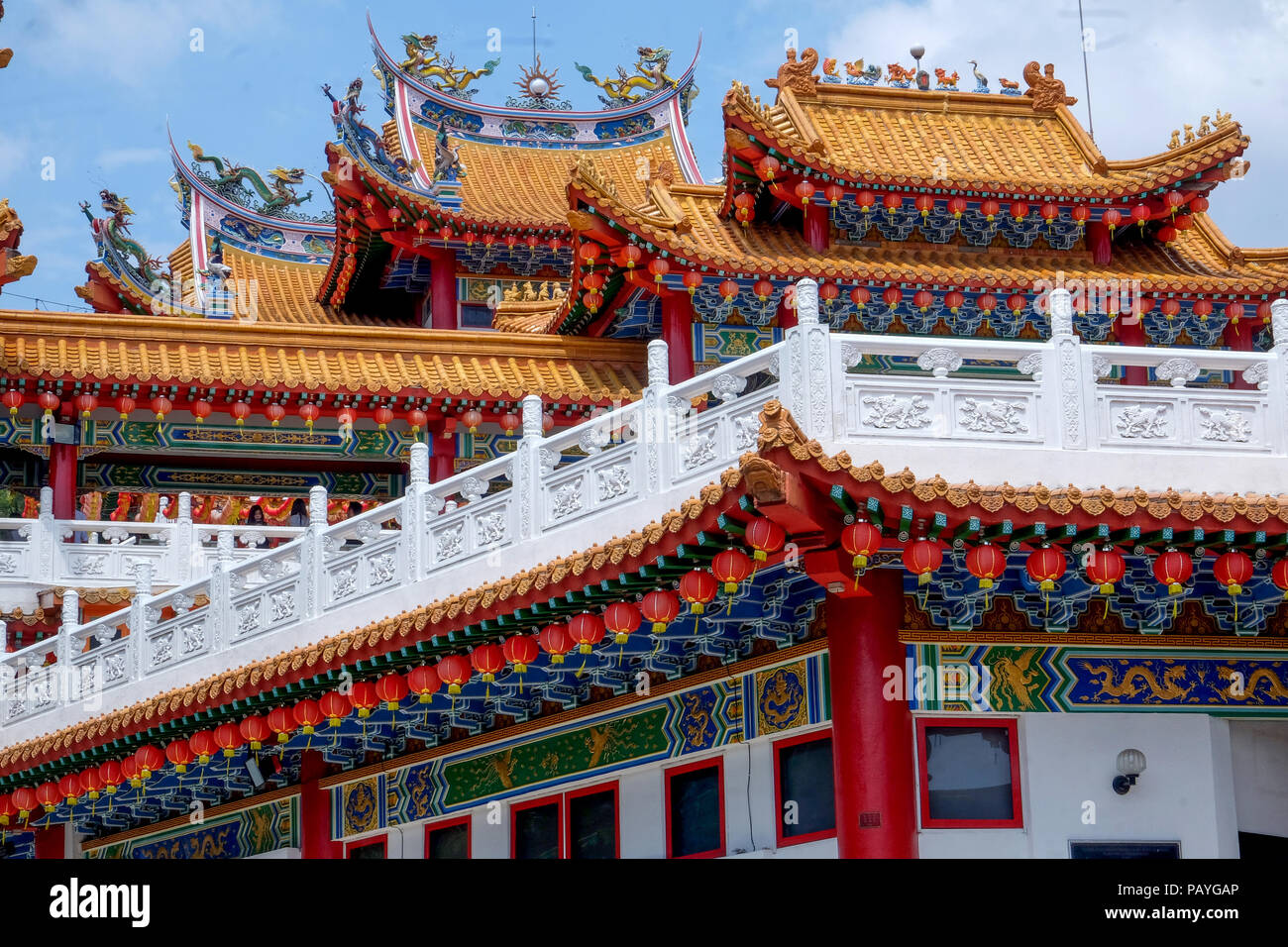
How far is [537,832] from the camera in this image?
1542cm

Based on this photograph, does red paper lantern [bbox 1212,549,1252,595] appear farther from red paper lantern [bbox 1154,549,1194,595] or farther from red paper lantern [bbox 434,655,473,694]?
red paper lantern [bbox 434,655,473,694]

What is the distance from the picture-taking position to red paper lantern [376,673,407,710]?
564 inches

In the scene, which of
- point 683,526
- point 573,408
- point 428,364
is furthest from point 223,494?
point 683,526

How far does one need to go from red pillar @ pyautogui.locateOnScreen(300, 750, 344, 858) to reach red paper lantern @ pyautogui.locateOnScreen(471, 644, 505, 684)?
164 inches

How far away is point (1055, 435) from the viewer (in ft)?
40.3

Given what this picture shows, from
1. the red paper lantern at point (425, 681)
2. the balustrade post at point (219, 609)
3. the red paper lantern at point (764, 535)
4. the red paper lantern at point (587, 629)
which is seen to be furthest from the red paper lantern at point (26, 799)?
the red paper lantern at point (764, 535)

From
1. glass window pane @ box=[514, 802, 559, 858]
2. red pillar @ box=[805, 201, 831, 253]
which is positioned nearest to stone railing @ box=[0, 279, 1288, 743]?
glass window pane @ box=[514, 802, 559, 858]

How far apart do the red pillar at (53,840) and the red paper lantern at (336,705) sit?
21.5 feet

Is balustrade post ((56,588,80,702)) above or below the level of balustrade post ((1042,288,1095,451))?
below

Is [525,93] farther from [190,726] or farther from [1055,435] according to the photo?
[1055,435]

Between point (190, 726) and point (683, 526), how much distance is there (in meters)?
5.99

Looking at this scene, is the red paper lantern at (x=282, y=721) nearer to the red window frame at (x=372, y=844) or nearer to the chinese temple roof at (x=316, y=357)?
the red window frame at (x=372, y=844)

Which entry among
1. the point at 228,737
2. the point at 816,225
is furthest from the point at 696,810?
the point at 816,225

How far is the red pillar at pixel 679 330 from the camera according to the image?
20.0 meters
